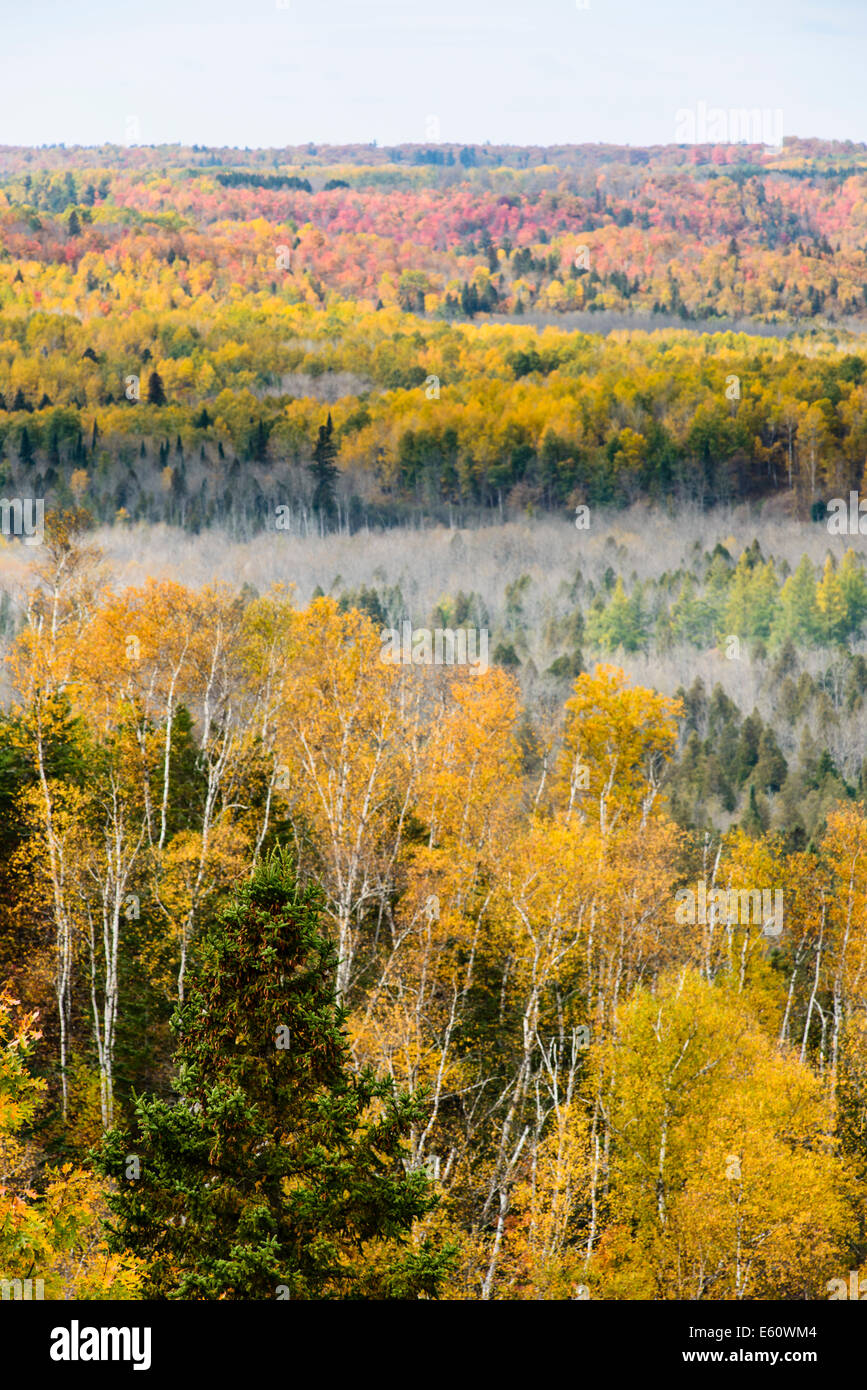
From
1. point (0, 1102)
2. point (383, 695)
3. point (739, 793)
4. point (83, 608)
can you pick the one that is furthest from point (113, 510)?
point (0, 1102)

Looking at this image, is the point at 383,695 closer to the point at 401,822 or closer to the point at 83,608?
the point at 401,822

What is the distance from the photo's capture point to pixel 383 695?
156 ft

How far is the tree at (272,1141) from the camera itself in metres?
22.3

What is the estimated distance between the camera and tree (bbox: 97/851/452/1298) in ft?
73.1

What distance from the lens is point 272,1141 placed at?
22734 millimetres

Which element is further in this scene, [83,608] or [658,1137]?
[83,608]
